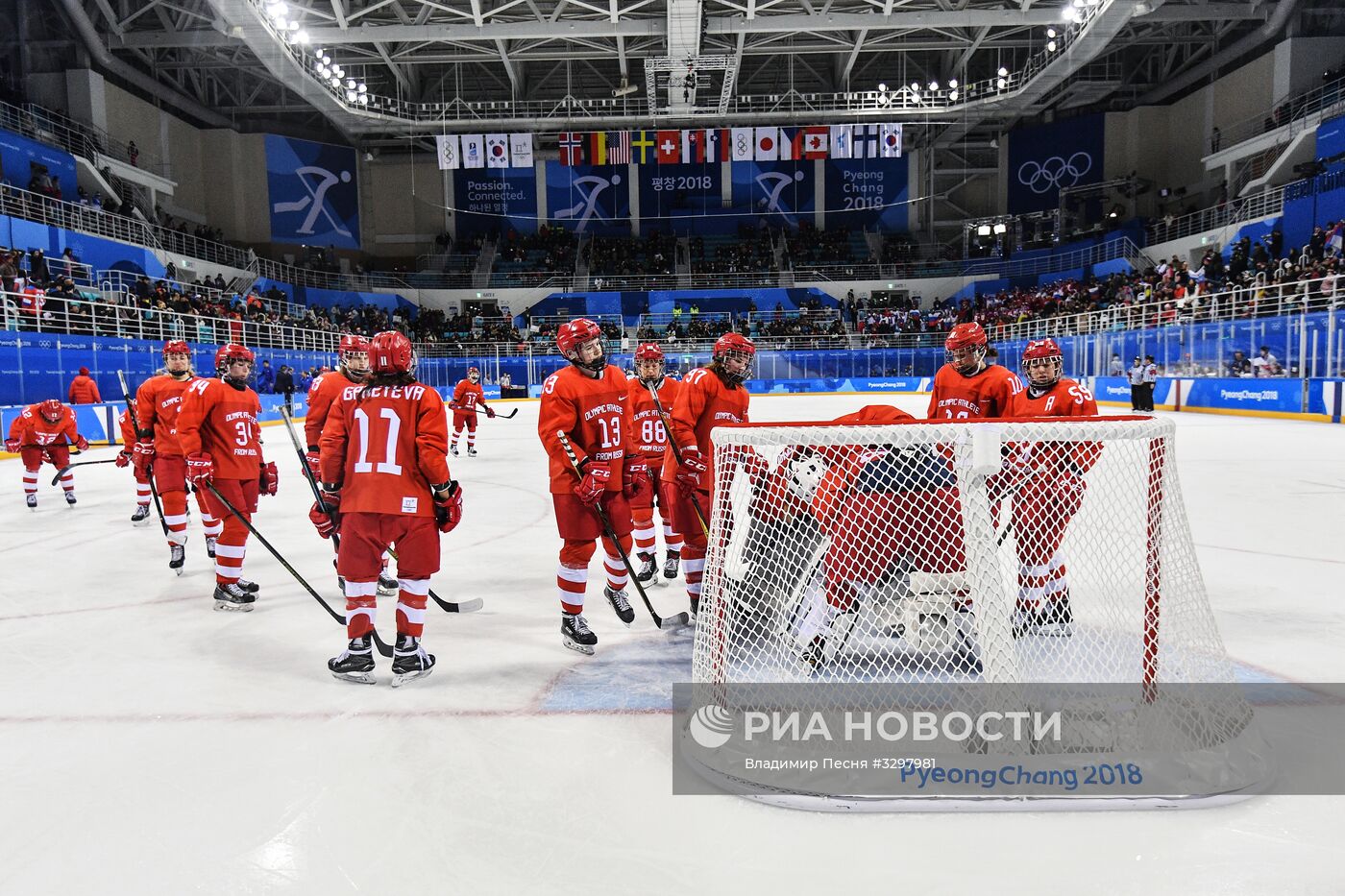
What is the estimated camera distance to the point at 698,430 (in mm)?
5023

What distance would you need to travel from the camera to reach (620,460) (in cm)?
458

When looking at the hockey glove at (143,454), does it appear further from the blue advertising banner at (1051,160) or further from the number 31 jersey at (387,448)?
the blue advertising banner at (1051,160)

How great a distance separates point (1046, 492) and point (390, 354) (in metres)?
2.97

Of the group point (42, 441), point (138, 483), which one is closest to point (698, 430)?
point (138, 483)

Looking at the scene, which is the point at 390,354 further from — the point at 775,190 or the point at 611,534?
the point at 775,190

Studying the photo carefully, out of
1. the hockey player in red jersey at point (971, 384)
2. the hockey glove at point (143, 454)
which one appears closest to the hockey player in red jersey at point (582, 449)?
the hockey player in red jersey at point (971, 384)

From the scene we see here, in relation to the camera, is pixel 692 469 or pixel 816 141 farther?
pixel 816 141

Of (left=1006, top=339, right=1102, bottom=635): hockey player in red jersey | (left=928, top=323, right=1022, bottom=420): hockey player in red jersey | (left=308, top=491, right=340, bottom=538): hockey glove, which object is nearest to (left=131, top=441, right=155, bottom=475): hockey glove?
(left=308, top=491, right=340, bottom=538): hockey glove

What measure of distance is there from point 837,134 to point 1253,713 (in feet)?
94.4

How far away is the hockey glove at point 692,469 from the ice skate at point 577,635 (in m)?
0.95

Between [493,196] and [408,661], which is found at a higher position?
[493,196]

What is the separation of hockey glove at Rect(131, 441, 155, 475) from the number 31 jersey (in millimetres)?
3925

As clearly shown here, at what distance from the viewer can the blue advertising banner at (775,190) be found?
41.2 meters

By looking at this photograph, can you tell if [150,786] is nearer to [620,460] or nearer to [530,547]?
[620,460]
